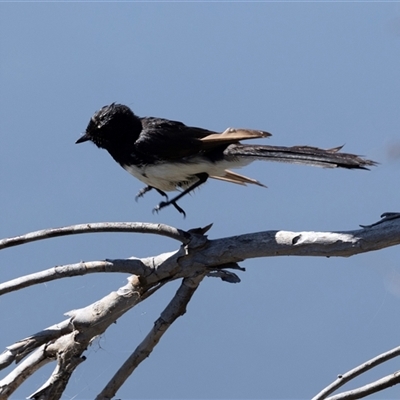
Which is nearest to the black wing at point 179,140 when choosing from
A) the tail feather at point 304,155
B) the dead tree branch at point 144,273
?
the tail feather at point 304,155

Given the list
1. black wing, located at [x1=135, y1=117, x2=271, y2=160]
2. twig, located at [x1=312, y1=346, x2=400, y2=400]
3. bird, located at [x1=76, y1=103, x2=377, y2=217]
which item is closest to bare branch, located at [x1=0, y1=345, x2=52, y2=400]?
twig, located at [x1=312, y1=346, x2=400, y2=400]

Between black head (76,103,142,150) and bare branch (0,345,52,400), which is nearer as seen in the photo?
bare branch (0,345,52,400)

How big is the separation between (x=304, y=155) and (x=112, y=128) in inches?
62.6

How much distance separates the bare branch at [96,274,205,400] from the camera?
3094 millimetres

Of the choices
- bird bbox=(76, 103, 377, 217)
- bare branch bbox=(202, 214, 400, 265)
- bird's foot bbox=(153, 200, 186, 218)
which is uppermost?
bird bbox=(76, 103, 377, 217)

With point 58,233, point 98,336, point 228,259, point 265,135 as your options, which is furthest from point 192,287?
point 265,135

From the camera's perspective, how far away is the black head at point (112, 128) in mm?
4738

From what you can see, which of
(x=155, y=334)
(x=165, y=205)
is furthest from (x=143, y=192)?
(x=155, y=334)

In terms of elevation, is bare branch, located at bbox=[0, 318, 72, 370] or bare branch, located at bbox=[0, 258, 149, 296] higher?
bare branch, located at bbox=[0, 258, 149, 296]

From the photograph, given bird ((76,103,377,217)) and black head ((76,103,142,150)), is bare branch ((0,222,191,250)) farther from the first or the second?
black head ((76,103,142,150))

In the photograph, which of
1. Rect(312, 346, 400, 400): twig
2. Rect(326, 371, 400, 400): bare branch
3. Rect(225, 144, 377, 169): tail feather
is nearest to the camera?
Rect(326, 371, 400, 400): bare branch

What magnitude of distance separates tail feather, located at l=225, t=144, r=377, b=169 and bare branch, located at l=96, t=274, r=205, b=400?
3.04ft

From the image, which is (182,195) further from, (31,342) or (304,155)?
(31,342)

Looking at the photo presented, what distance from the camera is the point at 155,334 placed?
321cm
